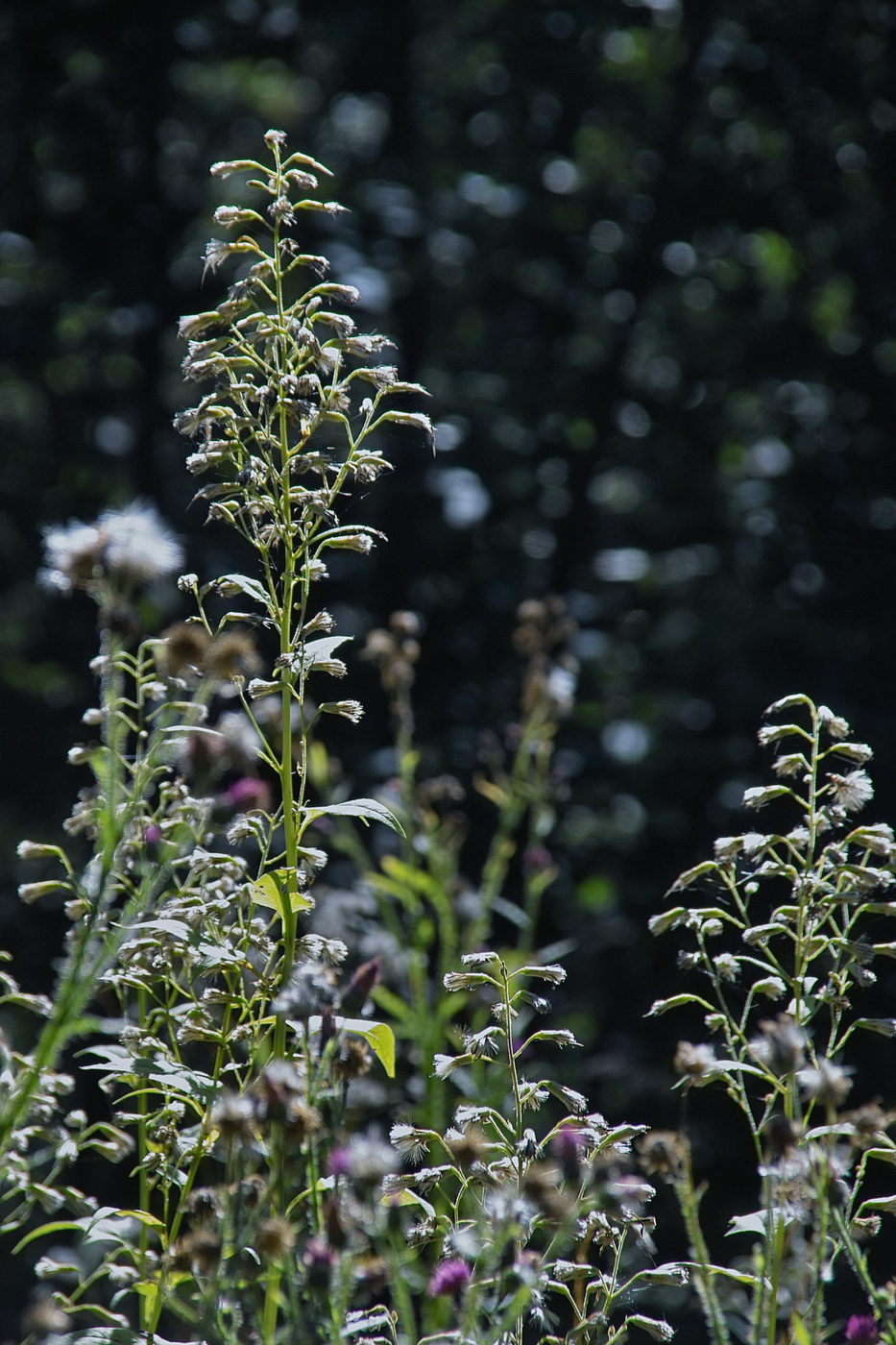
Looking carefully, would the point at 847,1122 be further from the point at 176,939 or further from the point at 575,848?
the point at 575,848

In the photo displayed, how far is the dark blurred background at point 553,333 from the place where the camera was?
4.67 m

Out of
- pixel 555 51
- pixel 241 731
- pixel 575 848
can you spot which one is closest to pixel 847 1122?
pixel 241 731

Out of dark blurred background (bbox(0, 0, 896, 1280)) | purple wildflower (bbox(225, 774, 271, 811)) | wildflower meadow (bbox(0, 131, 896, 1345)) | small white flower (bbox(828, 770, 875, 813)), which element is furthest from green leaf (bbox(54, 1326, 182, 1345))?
dark blurred background (bbox(0, 0, 896, 1280))

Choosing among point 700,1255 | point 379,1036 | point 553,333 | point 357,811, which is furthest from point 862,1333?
point 553,333

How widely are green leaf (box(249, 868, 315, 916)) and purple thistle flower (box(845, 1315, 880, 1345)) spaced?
17.8 inches

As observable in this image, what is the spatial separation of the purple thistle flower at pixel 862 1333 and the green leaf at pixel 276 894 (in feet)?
1.48

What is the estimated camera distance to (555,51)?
509 centimetres

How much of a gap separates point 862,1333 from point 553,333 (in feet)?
16.1

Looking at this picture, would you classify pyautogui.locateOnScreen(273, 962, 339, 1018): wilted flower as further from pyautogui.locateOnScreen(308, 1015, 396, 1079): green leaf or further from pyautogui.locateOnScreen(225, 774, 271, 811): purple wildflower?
pyautogui.locateOnScreen(225, 774, 271, 811): purple wildflower

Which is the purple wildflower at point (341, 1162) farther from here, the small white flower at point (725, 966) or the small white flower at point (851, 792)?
the small white flower at point (851, 792)

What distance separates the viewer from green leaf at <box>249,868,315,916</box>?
3.18ft

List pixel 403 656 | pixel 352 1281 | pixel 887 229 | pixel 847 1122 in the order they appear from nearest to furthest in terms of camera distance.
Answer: pixel 352 1281
pixel 847 1122
pixel 403 656
pixel 887 229

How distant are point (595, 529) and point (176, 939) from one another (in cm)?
440

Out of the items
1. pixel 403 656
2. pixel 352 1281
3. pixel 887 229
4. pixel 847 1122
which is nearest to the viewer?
pixel 352 1281
